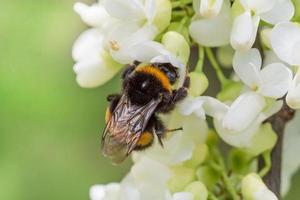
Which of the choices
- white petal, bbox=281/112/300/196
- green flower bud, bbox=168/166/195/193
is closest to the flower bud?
green flower bud, bbox=168/166/195/193

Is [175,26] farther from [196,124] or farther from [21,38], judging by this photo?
[21,38]

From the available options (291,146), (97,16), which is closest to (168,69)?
(97,16)

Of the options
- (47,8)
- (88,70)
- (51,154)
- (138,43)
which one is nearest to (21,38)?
(47,8)

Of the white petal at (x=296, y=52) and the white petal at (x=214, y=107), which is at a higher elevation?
the white petal at (x=296, y=52)

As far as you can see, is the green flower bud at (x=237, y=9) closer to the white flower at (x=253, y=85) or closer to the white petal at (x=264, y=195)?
the white flower at (x=253, y=85)

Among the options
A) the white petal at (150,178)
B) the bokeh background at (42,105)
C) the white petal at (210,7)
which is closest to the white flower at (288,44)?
the white petal at (210,7)

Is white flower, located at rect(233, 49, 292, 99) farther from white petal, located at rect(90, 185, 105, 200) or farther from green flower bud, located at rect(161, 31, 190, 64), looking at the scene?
white petal, located at rect(90, 185, 105, 200)

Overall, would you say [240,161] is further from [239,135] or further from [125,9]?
[125,9]
